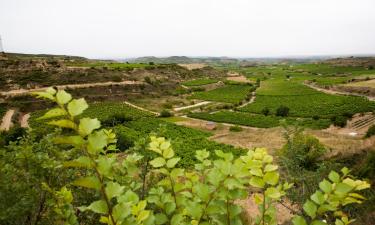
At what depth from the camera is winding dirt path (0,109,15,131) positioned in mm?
46781

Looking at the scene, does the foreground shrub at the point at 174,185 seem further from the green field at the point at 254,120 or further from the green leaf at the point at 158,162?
the green field at the point at 254,120

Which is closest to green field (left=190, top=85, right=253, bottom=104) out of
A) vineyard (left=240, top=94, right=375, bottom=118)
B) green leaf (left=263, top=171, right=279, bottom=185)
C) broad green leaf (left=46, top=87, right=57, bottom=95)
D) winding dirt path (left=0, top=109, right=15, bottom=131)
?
vineyard (left=240, top=94, right=375, bottom=118)

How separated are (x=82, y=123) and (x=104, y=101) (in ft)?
225

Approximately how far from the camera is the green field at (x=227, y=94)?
3115 inches

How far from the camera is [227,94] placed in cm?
8738

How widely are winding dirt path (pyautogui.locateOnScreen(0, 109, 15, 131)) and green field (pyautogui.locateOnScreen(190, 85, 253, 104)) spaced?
1600 inches

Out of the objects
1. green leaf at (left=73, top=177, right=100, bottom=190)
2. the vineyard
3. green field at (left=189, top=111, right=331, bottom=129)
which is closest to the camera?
green leaf at (left=73, top=177, right=100, bottom=190)

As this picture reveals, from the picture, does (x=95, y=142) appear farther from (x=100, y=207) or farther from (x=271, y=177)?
(x=271, y=177)

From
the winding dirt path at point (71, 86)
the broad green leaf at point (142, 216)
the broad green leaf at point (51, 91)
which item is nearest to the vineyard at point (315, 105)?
the winding dirt path at point (71, 86)

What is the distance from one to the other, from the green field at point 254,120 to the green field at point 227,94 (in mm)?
15100

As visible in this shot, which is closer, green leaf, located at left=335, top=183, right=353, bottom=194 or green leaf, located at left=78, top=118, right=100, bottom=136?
green leaf, located at left=78, top=118, right=100, bottom=136

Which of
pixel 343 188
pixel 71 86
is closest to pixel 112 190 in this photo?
pixel 343 188

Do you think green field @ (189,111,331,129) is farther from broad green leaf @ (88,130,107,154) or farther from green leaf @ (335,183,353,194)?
broad green leaf @ (88,130,107,154)

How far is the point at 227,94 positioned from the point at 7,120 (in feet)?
177
